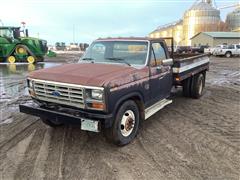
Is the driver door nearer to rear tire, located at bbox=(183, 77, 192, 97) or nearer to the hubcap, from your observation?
rear tire, located at bbox=(183, 77, 192, 97)

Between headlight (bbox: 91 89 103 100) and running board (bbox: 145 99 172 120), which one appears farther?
running board (bbox: 145 99 172 120)

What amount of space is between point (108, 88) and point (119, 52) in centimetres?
184

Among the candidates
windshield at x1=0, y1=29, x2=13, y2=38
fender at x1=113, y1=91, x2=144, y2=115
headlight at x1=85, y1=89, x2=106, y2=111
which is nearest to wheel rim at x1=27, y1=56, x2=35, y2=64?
windshield at x1=0, y1=29, x2=13, y2=38

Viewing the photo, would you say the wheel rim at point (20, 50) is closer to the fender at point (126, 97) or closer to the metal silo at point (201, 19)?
the fender at point (126, 97)

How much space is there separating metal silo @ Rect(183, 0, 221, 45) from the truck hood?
71.3 m

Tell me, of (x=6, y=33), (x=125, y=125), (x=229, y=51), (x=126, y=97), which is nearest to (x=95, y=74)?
(x=126, y=97)

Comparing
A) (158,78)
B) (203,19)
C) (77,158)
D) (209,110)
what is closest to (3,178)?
(77,158)

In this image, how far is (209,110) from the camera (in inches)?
280

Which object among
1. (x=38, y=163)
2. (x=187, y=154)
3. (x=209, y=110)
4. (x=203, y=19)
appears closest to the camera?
(x=38, y=163)

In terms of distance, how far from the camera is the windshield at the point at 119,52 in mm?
5371

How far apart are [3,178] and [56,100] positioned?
1502mm

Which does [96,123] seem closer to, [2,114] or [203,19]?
[2,114]

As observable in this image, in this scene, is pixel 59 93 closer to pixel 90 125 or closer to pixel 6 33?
pixel 90 125

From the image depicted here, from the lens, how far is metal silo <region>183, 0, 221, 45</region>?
72.0 m
